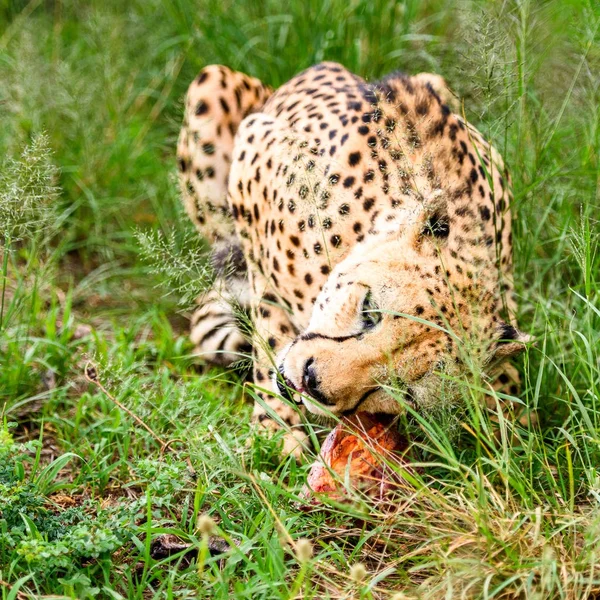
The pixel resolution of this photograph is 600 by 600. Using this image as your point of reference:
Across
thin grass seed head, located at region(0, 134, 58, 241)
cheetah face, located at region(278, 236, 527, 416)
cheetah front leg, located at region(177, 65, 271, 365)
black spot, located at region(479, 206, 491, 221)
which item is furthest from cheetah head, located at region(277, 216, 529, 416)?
cheetah front leg, located at region(177, 65, 271, 365)

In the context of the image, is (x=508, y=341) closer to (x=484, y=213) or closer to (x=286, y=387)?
(x=484, y=213)

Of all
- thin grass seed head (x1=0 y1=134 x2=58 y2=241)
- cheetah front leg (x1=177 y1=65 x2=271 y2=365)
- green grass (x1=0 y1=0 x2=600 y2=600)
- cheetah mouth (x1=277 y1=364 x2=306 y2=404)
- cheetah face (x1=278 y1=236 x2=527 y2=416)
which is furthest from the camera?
cheetah front leg (x1=177 y1=65 x2=271 y2=365)

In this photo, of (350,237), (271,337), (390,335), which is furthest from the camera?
(271,337)

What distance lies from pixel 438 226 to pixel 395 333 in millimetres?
357

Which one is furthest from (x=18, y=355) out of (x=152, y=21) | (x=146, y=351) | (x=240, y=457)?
(x=152, y=21)

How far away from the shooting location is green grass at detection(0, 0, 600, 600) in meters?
2.22

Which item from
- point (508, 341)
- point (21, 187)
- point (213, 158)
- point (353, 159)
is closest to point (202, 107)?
point (213, 158)

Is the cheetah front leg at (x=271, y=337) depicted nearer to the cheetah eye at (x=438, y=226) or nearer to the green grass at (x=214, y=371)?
the green grass at (x=214, y=371)

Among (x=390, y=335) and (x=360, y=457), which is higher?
(x=390, y=335)

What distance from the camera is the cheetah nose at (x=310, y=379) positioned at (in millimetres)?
2402

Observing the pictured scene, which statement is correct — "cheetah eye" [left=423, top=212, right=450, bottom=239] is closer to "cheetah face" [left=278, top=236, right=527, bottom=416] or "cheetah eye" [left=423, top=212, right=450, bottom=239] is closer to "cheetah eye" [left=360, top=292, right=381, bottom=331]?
"cheetah face" [left=278, top=236, right=527, bottom=416]

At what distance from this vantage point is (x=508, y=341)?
8.42 feet

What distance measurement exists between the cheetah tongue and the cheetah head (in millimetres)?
91

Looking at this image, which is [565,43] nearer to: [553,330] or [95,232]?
[553,330]
